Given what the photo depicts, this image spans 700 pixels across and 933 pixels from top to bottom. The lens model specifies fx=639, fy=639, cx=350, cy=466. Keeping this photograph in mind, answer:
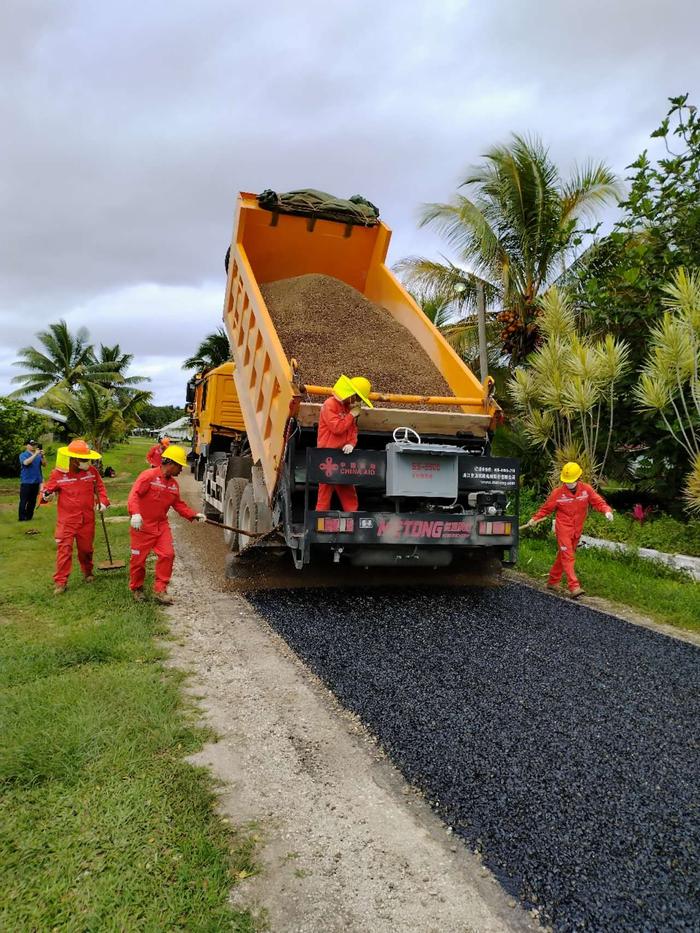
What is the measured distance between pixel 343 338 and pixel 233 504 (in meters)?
2.16

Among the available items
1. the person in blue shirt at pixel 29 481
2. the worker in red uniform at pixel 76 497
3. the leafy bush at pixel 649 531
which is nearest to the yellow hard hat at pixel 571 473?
the leafy bush at pixel 649 531

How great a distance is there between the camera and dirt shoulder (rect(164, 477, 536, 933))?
79.6 inches

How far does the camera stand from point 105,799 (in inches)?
97.7

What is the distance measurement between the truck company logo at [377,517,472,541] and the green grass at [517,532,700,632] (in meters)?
1.99

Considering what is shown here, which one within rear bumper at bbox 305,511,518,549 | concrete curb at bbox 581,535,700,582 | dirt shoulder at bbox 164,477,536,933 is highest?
rear bumper at bbox 305,511,518,549

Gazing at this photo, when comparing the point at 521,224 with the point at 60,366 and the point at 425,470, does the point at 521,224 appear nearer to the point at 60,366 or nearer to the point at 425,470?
the point at 425,470

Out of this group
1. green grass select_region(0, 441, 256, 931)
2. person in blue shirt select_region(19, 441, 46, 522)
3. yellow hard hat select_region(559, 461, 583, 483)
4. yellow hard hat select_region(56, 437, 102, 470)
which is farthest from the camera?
person in blue shirt select_region(19, 441, 46, 522)

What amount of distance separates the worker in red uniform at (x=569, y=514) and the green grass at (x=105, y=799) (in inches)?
158

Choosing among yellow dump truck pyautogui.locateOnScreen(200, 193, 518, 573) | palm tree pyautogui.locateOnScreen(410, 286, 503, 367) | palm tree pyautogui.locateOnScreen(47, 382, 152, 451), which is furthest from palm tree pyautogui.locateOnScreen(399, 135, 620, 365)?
palm tree pyautogui.locateOnScreen(47, 382, 152, 451)

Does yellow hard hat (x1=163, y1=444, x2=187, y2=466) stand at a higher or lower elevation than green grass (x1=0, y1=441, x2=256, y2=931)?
higher

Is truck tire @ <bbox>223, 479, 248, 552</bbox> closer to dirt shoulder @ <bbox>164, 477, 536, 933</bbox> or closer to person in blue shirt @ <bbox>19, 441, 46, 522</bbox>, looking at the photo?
dirt shoulder @ <bbox>164, 477, 536, 933</bbox>

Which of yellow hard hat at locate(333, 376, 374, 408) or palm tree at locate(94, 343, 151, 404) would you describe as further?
palm tree at locate(94, 343, 151, 404)


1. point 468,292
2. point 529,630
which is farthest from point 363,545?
point 468,292

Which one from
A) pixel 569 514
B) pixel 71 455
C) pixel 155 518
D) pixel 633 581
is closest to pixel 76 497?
pixel 71 455
